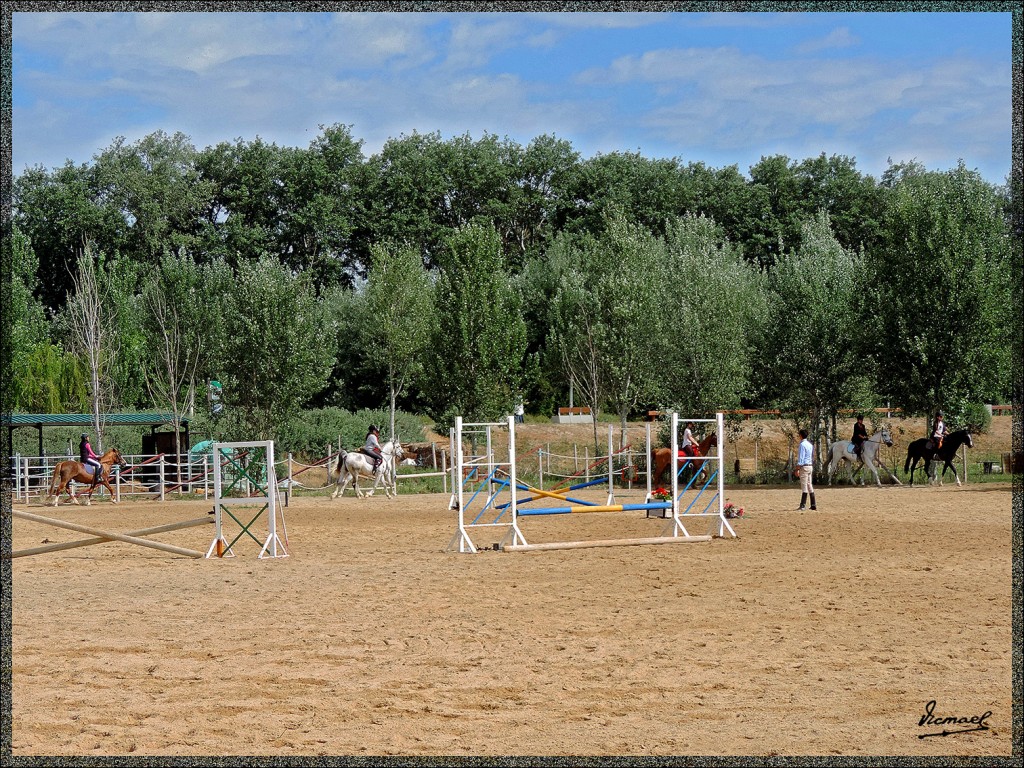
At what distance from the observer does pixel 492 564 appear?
46.7 feet

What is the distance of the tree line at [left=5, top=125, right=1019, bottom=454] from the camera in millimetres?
34625

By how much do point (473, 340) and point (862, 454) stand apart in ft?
48.2

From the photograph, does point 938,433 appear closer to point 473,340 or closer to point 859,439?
point 859,439

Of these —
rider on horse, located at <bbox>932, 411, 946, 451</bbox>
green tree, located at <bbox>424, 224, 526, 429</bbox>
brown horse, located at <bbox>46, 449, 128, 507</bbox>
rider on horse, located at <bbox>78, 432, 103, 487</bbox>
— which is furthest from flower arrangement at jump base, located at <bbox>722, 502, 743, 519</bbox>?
green tree, located at <bbox>424, 224, 526, 429</bbox>

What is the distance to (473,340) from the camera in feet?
130

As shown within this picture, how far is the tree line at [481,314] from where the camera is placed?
114 ft

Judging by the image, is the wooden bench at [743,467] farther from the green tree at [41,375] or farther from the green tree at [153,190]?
the green tree at [153,190]

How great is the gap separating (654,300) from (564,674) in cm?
3316

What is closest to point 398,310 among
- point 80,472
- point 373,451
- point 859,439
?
point 373,451

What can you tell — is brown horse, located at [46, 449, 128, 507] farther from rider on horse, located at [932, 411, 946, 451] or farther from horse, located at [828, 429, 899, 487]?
rider on horse, located at [932, 411, 946, 451]

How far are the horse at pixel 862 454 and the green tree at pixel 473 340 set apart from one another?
1229cm

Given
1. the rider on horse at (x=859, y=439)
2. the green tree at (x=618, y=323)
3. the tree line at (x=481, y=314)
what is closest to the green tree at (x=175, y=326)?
the tree line at (x=481, y=314)

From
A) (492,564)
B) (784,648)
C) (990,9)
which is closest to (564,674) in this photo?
(784,648)

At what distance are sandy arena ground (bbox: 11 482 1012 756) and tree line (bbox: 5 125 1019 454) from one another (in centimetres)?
1704
